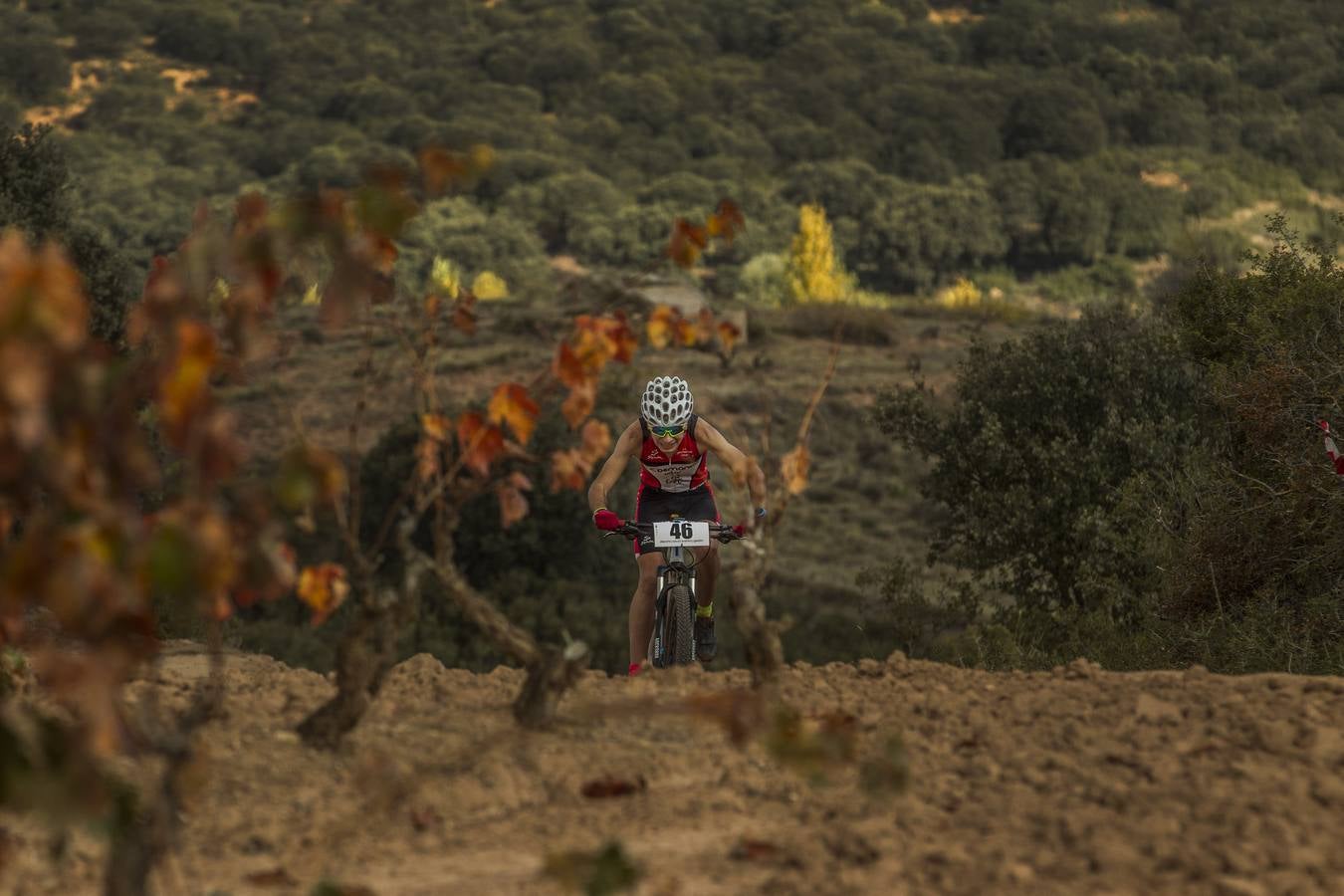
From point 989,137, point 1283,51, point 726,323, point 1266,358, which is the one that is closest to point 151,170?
point 989,137

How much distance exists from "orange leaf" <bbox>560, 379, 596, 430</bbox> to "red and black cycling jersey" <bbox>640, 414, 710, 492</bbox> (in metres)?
3.78

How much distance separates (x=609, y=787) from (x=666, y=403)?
3697mm

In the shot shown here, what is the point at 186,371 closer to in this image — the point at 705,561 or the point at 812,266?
the point at 705,561

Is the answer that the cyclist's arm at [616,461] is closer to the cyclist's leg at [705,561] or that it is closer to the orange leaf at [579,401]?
the cyclist's leg at [705,561]

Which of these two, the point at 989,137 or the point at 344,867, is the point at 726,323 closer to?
the point at 344,867

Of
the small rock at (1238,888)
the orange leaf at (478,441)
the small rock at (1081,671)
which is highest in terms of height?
the orange leaf at (478,441)

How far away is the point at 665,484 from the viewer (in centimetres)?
919

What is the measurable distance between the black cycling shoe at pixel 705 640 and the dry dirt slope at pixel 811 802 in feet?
9.99

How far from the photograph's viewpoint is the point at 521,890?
420cm

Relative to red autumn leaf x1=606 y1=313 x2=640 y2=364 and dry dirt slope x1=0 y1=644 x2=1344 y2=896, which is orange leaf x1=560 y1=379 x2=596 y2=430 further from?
dry dirt slope x1=0 y1=644 x2=1344 y2=896

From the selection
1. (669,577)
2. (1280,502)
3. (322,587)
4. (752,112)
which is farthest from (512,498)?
(752,112)

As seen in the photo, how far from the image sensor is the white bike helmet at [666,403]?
8484 mm

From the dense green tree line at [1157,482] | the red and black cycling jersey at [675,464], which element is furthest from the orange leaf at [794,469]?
the dense green tree line at [1157,482]

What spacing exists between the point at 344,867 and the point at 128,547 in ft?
5.43
